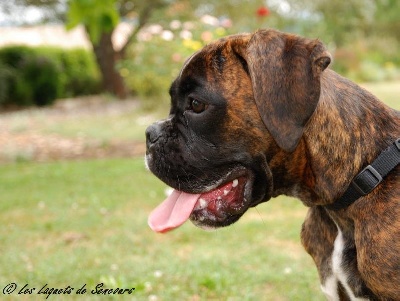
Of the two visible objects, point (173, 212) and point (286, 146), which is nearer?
point (286, 146)

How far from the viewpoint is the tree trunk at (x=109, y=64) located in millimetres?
22122

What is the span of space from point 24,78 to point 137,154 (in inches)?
536

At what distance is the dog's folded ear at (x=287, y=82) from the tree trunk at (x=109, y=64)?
18889 mm

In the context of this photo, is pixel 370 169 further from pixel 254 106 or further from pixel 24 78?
pixel 24 78

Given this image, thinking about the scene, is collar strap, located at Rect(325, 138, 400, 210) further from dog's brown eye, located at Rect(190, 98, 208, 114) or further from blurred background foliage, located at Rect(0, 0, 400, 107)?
blurred background foliage, located at Rect(0, 0, 400, 107)

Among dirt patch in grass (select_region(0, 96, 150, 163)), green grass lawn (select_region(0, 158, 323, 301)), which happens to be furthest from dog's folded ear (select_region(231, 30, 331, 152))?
dirt patch in grass (select_region(0, 96, 150, 163))

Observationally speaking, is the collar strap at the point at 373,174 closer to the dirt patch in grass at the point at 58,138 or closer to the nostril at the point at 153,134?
the nostril at the point at 153,134

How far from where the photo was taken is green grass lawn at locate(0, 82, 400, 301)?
5062 millimetres

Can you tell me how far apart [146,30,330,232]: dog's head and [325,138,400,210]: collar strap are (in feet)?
1.33

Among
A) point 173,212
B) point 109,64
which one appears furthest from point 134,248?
point 109,64

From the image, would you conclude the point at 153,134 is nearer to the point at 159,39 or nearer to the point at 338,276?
the point at 338,276

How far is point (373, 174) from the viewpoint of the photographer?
10.4 ft

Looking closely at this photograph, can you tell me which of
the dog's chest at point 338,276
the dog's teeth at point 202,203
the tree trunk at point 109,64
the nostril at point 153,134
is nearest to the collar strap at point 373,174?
the dog's chest at point 338,276

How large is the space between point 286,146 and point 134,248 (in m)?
3.39
